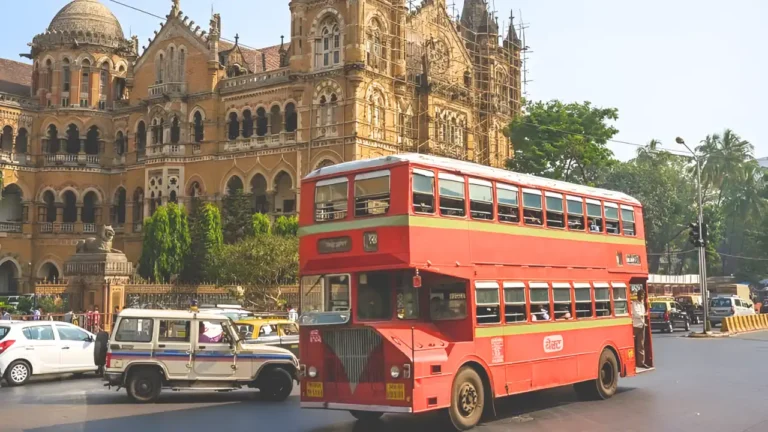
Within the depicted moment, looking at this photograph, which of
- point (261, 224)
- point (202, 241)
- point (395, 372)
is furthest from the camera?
point (202, 241)

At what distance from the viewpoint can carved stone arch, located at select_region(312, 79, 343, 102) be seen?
130ft

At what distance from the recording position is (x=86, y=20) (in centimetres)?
4988

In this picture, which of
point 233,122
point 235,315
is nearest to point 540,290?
point 235,315

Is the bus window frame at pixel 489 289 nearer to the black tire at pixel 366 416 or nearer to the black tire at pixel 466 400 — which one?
the black tire at pixel 466 400

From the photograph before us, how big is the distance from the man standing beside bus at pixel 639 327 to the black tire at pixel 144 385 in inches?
383

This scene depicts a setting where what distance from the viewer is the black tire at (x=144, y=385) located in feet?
50.7

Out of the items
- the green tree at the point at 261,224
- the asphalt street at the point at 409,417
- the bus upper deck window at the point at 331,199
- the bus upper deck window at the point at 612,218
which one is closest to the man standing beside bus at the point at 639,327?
the asphalt street at the point at 409,417

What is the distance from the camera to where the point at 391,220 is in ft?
37.9

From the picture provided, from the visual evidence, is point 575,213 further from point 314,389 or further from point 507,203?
point 314,389

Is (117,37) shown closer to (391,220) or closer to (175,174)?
(175,174)

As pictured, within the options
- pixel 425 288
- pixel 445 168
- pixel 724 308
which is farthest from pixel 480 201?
pixel 724 308

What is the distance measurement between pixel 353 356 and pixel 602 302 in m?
6.36

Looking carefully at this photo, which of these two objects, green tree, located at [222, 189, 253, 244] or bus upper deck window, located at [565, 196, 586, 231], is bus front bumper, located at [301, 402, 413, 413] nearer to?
bus upper deck window, located at [565, 196, 586, 231]

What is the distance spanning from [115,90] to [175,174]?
9051 mm
